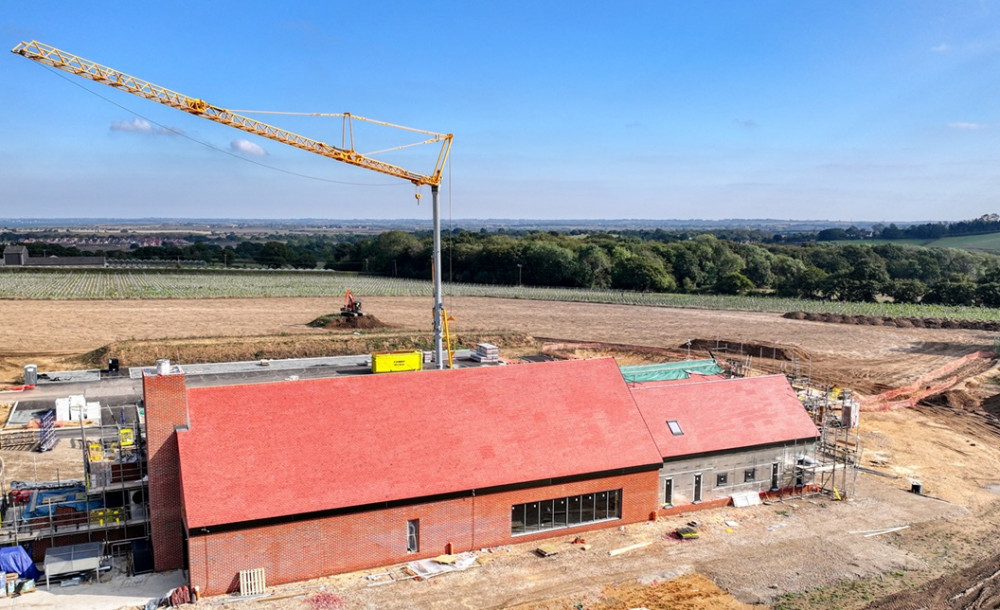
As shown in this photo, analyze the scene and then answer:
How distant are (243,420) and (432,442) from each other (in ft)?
20.6

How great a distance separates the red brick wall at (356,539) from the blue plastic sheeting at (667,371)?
16.9m

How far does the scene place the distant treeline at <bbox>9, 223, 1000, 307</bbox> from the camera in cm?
10938

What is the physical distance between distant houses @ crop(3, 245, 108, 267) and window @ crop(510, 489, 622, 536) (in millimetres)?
150410

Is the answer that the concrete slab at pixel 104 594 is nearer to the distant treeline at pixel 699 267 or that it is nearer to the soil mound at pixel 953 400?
the soil mound at pixel 953 400

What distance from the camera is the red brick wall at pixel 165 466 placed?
22.2 meters

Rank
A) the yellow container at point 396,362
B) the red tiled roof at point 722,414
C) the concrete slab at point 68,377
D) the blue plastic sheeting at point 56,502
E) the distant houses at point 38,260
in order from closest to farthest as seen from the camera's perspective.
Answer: the blue plastic sheeting at point 56,502, the red tiled roof at point 722,414, the concrete slab at point 68,377, the yellow container at point 396,362, the distant houses at point 38,260

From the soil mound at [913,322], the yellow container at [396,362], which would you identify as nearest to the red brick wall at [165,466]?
the yellow container at [396,362]

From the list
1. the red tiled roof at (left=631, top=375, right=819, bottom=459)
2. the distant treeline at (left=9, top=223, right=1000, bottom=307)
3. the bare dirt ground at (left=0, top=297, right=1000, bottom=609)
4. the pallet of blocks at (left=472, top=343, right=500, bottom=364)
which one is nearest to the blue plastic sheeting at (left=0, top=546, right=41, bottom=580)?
the bare dirt ground at (left=0, top=297, right=1000, bottom=609)

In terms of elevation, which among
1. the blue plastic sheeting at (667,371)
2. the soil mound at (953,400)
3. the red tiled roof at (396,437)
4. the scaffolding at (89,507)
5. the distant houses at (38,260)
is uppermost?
the distant houses at (38,260)

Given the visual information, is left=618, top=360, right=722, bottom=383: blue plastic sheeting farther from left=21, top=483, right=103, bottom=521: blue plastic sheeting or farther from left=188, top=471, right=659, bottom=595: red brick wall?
left=21, top=483, right=103, bottom=521: blue plastic sheeting

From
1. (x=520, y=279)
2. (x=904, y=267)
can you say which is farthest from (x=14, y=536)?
(x=904, y=267)

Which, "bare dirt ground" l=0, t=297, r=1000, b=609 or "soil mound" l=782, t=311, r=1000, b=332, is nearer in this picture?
"bare dirt ground" l=0, t=297, r=1000, b=609

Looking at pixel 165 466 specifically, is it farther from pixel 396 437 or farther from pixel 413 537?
pixel 413 537

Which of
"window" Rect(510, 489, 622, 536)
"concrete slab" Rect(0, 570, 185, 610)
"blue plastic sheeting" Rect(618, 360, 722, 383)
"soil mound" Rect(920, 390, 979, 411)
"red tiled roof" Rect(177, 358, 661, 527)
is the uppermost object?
"red tiled roof" Rect(177, 358, 661, 527)
